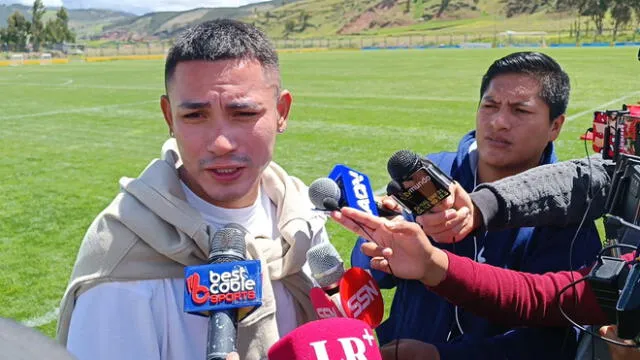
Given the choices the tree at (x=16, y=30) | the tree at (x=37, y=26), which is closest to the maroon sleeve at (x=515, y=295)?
the tree at (x=16, y=30)

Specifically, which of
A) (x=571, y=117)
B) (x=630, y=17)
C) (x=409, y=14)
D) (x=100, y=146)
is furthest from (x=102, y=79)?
(x=409, y=14)

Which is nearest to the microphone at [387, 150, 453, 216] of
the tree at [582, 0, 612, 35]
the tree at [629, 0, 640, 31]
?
the tree at [582, 0, 612, 35]

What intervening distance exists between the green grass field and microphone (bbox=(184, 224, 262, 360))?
3.00 meters

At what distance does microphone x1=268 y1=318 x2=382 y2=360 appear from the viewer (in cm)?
142

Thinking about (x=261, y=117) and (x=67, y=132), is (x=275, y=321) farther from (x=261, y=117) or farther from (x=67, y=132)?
(x=67, y=132)

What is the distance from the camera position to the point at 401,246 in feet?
6.49

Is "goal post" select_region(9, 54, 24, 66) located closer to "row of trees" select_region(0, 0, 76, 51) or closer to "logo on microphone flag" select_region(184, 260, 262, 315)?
"row of trees" select_region(0, 0, 76, 51)

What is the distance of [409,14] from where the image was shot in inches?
5723

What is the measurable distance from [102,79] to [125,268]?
26716 mm

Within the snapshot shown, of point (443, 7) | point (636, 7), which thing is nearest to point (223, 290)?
point (636, 7)

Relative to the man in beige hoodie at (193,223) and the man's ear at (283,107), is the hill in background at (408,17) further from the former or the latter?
the man in beige hoodie at (193,223)

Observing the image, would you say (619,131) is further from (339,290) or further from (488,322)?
(339,290)

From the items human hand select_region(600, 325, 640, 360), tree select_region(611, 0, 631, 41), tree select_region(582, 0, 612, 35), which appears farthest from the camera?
tree select_region(582, 0, 612, 35)

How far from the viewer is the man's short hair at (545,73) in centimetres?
282
